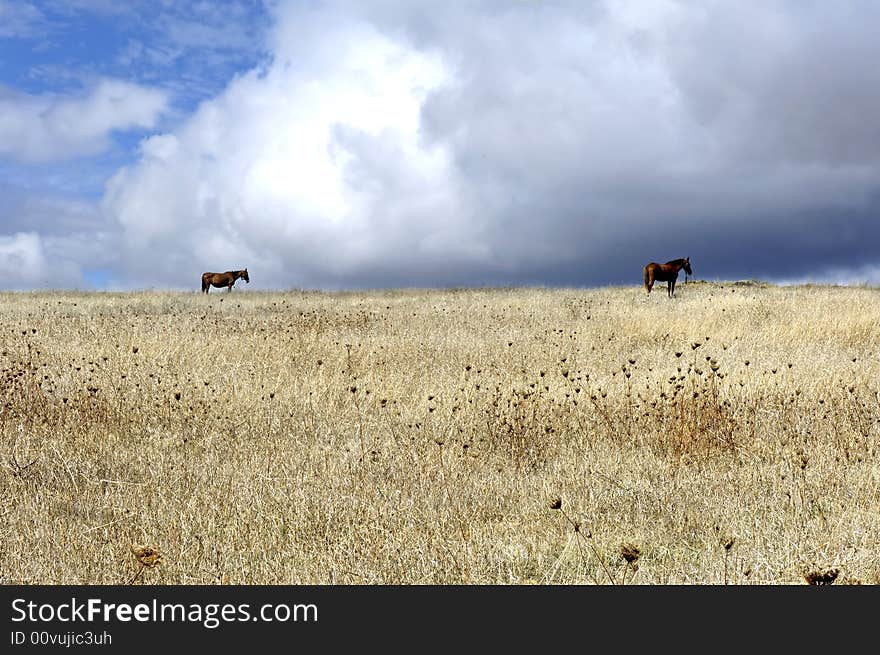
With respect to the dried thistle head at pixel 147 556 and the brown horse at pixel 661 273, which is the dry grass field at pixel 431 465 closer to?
the dried thistle head at pixel 147 556

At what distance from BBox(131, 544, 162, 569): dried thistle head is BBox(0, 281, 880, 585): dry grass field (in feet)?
0.05

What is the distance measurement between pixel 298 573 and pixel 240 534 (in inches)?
28.6

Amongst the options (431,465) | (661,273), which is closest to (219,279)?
(661,273)

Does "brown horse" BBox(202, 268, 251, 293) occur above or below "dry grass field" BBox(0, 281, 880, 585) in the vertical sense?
above

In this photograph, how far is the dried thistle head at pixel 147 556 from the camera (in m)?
3.81

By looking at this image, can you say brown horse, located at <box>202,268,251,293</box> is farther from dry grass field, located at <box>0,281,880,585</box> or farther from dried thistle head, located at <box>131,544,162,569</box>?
dried thistle head, located at <box>131,544,162,569</box>

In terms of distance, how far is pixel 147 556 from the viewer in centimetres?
389

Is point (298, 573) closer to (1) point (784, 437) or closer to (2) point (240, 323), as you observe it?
(1) point (784, 437)

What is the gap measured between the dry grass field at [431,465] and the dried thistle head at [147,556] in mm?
16

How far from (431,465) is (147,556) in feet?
8.62

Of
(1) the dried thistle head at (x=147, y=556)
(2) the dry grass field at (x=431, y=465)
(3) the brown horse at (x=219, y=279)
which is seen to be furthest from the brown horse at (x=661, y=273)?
(1) the dried thistle head at (x=147, y=556)

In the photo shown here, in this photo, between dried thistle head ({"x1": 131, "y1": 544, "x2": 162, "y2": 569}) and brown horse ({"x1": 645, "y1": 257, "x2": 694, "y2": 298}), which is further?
brown horse ({"x1": 645, "y1": 257, "x2": 694, "y2": 298})

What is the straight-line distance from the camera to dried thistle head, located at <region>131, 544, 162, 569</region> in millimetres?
3814

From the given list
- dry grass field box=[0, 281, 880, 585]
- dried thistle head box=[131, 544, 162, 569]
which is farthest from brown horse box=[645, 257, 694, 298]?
dried thistle head box=[131, 544, 162, 569]
